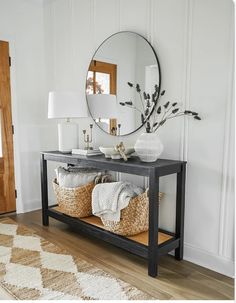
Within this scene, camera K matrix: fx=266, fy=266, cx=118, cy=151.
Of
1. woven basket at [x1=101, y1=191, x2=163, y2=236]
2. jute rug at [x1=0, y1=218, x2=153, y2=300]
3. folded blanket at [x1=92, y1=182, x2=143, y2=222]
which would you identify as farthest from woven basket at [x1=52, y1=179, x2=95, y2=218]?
woven basket at [x1=101, y1=191, x2=163, y2=236]

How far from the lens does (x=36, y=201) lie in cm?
345

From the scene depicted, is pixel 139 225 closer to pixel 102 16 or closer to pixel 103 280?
pixel 103 280

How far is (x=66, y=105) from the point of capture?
2.56 m

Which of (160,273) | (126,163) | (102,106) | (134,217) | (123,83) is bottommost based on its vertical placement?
(160,273)

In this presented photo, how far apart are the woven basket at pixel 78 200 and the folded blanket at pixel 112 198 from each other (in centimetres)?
23

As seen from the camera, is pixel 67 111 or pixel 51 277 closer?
pixel 51 277

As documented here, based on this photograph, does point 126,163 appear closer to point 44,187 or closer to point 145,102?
point 145,102

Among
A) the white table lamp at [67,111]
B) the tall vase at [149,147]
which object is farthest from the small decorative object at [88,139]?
the tall vase at [149,147]

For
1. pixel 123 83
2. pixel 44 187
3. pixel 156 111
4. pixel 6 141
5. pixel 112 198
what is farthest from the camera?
pixel 6 141

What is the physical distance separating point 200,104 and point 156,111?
402mm

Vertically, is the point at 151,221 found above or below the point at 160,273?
above

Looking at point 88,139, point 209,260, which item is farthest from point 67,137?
point 209,260

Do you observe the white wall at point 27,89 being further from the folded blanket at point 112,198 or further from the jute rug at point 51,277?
the folded blanket at point 112,198

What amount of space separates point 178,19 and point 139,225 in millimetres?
1619
